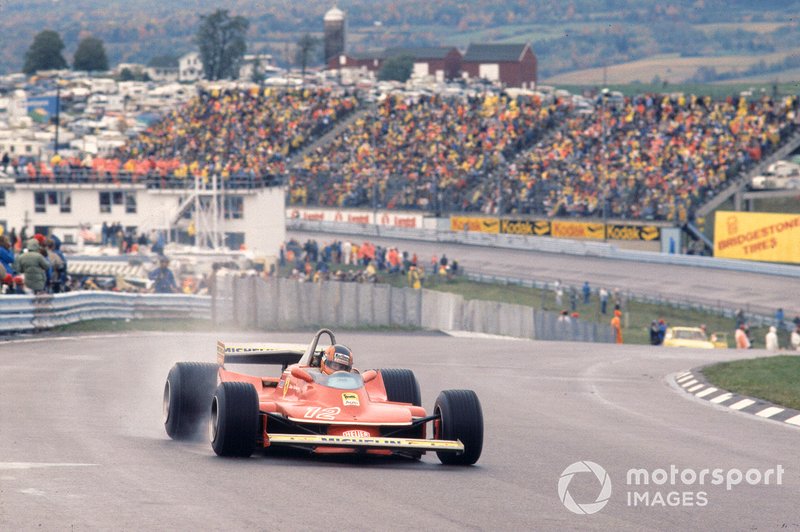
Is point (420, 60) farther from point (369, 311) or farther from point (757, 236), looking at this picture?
point (369, 311)

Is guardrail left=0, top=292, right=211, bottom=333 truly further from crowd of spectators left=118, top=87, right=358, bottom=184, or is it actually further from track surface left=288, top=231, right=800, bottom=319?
crowd of spectators left=118, top=87, right=358, bottom=184

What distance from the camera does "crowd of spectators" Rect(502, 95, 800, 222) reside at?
63438 millimetres

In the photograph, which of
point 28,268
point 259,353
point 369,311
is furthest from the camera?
point 369,311

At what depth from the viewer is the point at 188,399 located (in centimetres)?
1298

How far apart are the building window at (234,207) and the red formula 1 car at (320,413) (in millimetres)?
51699

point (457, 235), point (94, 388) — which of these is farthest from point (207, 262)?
point (94, 388)

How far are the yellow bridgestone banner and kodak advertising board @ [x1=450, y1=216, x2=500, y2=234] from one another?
486 inches

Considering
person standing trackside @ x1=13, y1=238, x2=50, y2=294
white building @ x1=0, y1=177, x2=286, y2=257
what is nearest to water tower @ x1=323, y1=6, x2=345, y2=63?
white building @ x1=0, y1=177, x2=286, y2=257

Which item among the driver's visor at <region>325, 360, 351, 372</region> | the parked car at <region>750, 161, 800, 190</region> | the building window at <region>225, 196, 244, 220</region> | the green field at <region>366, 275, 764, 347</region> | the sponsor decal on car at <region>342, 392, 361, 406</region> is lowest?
the green field at <region>366, 275, 764, 347</region>

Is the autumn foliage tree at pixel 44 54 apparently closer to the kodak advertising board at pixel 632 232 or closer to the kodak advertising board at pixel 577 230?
the kodak advertising board at pixel 577 230

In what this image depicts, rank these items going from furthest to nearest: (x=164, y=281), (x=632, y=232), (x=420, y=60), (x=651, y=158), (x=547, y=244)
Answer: (x=420, y=60) → (x=651, y=158) → (x=547, y=244) → (x=632, y=232) → (x=164, y=281)

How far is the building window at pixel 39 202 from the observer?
64062 mm

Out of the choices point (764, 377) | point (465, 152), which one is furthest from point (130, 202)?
point (764, 377)
